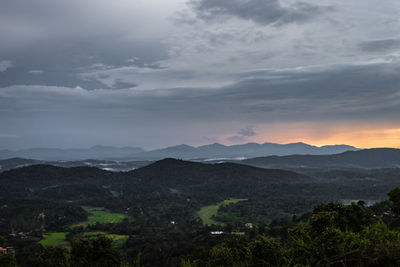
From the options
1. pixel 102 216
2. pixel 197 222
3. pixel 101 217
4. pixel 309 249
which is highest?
pixel 309 249

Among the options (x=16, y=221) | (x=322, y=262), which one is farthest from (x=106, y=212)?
(x=322, y=262)

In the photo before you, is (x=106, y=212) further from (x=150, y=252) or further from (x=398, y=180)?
(x=398, y=180)

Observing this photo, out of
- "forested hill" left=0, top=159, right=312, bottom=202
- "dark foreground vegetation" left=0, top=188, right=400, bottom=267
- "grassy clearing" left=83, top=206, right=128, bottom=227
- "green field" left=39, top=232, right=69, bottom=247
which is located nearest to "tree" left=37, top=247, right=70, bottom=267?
"dark foreground vegetation" left=0, top=188, right=400, bottom=267

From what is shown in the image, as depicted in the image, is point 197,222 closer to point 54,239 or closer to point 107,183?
point 54,239

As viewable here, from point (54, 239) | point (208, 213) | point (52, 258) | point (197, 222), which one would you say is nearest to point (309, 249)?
point (52, 258)

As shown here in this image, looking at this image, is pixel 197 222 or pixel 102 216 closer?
pixel 197 222

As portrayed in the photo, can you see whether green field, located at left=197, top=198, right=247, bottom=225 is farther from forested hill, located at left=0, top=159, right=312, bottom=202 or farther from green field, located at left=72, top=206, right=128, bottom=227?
forested hill, located at left=0, top=159, right=312, bottom=202

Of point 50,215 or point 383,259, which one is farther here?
point 50,215
